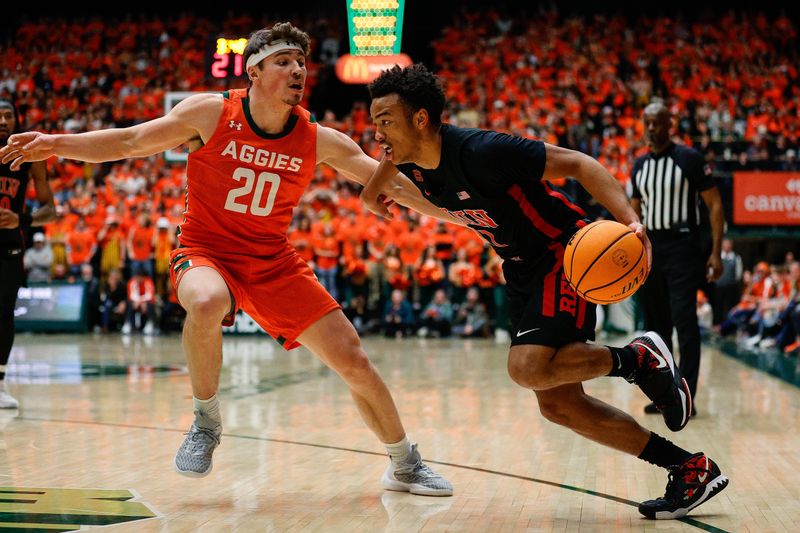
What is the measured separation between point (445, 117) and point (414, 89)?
17.4 m

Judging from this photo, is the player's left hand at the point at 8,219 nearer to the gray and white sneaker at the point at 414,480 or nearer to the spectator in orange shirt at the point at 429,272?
the gray and white sneaker at the point at 414,480

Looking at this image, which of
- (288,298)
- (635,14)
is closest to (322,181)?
(635,14)

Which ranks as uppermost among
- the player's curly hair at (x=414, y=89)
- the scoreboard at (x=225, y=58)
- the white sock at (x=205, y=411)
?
the scoreboard at (x=225, y=58)

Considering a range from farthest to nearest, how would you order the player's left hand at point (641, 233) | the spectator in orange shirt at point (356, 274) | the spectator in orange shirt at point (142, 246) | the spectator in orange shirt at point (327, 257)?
the spectator in orange shirt at point (142, 246) → the spectator in orange shirt at point (356, 274) → the spectator in orange shirt at point (327, 257) → the player's left hand at point (641, 233)

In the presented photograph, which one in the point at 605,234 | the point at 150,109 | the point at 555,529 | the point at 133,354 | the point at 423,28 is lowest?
the point at 133,354

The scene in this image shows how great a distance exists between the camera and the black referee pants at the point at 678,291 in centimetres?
671

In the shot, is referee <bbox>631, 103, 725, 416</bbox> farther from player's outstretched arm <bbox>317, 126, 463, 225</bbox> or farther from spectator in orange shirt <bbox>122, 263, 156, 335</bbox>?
spectator in orange shirt <bbox>122, 263, 156, 335</bbox>

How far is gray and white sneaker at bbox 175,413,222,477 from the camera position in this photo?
4.23m

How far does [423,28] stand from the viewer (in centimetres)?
2533

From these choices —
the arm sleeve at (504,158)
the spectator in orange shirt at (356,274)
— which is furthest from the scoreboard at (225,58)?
the arm sleeve at (504,158)

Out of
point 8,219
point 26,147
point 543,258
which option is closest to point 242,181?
point 26,147

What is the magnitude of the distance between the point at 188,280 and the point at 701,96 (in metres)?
19.2

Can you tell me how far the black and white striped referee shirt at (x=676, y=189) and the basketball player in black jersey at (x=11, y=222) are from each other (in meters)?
4.32

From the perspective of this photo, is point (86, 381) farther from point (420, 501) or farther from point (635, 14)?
point (635, 14)
